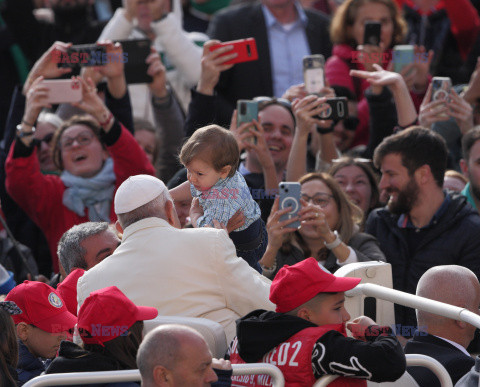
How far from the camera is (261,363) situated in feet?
12.4

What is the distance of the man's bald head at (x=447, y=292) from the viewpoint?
4609 mm

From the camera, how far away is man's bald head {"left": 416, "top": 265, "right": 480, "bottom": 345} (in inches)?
181

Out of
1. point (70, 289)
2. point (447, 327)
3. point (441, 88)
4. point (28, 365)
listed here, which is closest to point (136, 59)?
point (441, 88)

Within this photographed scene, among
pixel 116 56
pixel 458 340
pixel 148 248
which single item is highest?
pixel 116 56

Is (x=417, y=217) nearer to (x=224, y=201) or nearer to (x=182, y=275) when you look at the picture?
(x=224, y=201)

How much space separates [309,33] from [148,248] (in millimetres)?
5035

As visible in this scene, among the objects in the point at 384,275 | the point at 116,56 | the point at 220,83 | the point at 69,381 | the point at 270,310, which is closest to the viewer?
the point at 69,381

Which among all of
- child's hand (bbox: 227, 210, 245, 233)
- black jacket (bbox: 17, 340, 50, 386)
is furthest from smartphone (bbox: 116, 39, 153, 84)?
black jacket (bbox: 17, 340, 50, 386)

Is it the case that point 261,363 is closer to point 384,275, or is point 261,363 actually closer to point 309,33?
point 384,275

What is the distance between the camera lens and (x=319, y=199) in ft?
21.3

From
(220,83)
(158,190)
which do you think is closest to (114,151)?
(220,83)

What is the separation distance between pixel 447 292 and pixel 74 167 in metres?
3.64

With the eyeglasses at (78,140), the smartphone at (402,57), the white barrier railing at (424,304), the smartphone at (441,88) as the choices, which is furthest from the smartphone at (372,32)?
the white barrier railing at (424,304)

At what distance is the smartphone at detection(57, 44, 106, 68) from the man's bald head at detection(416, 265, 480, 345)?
3712 mm
